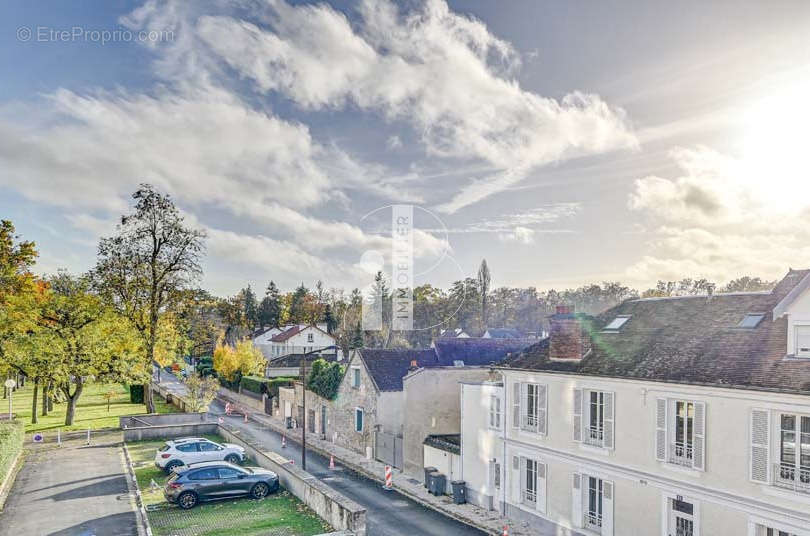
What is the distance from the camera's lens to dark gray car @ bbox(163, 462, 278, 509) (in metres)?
21.3

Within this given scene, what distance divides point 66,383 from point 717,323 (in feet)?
124

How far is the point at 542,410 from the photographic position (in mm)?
21047

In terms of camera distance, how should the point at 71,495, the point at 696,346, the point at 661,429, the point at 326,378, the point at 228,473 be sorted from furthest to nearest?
the point at 326,378
the point at 71,495
the point at 228,473
the point at 696,346
the point at 661,429

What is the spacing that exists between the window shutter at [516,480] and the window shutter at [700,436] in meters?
7.54

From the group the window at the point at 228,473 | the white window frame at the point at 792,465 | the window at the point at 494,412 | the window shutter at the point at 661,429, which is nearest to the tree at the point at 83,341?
the window at the point at 228,473

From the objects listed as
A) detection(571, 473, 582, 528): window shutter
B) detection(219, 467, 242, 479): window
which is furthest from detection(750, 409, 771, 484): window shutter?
detection(219, 467, 242, 479): window

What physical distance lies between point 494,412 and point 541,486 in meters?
3.47

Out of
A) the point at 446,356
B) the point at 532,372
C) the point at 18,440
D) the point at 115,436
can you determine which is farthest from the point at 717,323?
the point at 115,436

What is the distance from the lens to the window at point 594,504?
1886cm

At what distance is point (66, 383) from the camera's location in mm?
37625

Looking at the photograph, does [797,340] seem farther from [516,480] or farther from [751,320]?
[516,480]

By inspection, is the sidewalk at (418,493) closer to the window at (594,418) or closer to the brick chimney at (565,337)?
the window at (594,418)

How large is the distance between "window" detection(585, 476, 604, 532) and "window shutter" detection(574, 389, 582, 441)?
1395mm

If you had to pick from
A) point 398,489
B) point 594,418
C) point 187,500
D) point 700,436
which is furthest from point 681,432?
point 187,500
